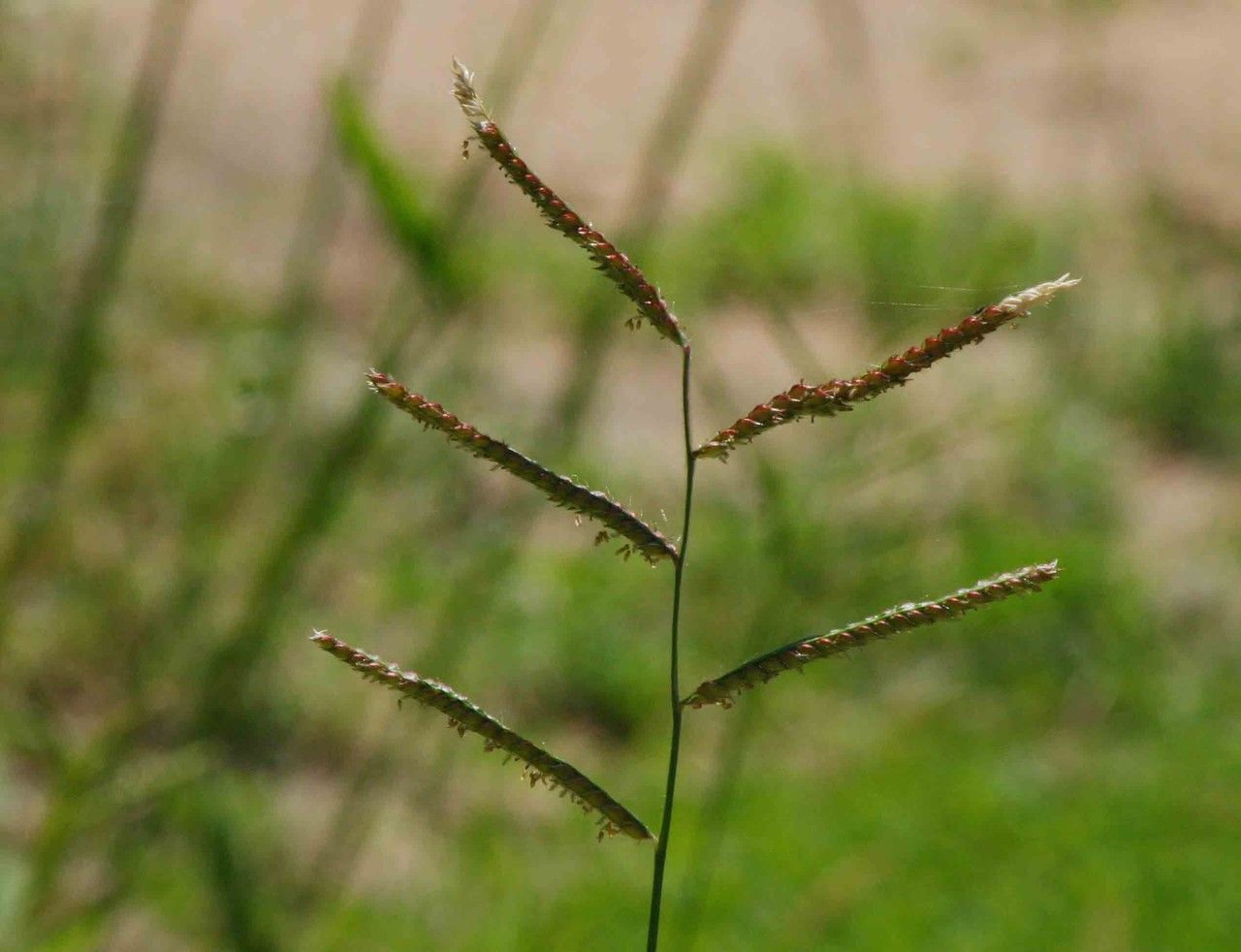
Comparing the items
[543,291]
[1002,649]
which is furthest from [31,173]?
[1002,649]

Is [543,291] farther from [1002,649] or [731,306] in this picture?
[1002,649]

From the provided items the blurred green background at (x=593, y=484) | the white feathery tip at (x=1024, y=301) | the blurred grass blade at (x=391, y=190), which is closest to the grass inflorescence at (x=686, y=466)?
the white feathery tip at (x=1024, y=301)

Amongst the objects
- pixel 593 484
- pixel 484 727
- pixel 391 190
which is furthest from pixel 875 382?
pixel 593 484

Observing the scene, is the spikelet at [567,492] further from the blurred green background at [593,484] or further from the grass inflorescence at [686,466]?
the blurred green background at [593,484]

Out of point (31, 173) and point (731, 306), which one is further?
point (731, 306)

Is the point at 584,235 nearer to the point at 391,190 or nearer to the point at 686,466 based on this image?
the point at 686,466

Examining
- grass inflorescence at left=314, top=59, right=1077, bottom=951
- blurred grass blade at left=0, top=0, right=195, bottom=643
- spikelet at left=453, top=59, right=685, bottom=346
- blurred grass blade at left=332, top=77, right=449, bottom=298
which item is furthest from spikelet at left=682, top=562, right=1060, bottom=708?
blurred grass blade at left=0, top=0, right=195, bottom=643

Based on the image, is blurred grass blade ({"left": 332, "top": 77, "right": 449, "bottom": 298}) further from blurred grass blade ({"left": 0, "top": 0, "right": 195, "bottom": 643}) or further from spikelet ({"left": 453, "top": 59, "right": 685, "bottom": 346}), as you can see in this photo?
spikelet ({"left": 453, "top": 59, "right": 685, "bottom": 346})
